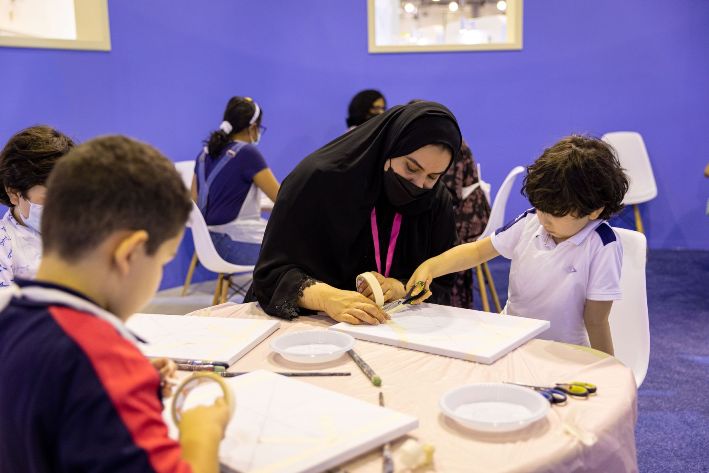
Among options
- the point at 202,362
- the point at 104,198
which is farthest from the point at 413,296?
the point at 104,198

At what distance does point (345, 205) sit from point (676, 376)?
81.3 inches

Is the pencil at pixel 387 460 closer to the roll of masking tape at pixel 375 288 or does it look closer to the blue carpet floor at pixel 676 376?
the roll of masking tape at pixel 375 288

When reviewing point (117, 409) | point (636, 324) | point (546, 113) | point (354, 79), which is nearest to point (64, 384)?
point (117, 409)

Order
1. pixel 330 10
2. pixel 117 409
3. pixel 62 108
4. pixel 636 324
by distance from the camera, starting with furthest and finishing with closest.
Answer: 1. pixel 330 10
2. pixel 62 108
3. pixel 636 324
4. pixel 117 409

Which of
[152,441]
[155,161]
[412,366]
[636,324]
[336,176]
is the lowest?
[636,324]

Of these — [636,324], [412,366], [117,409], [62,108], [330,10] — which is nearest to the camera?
[117,409]

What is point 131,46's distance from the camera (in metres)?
4.55

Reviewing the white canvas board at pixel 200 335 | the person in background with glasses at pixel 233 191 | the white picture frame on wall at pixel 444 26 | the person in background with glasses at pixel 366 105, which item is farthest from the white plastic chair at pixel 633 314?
the white picture frame on wall at pixel 444 26

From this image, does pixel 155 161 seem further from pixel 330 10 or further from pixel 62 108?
pixel 330 10

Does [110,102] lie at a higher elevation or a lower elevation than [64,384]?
higher

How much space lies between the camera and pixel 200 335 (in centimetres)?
145

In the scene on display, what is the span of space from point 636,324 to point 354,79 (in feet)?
13.5

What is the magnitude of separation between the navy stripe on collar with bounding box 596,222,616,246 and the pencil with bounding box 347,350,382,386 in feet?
2.57

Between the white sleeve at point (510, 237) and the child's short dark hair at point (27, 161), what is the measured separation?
1.24m
